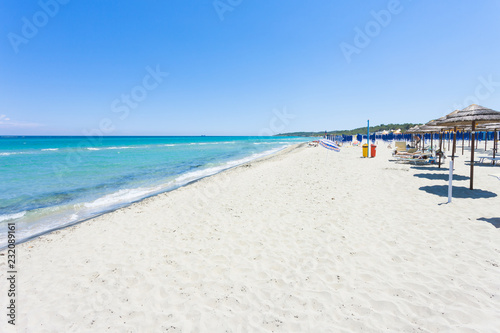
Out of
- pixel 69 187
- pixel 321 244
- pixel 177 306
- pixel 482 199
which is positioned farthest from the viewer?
pixel 69 187

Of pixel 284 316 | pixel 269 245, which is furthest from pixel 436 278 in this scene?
pixel 269 245

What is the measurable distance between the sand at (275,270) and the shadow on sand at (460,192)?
14 centimetres

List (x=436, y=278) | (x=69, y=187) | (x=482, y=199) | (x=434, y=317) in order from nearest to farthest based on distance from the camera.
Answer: (x=434, y=317)
(x=436, y=278)
(x=482, y=199)
(x=69, y=187)

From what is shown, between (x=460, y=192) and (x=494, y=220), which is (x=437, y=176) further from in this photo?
(x=494, y=220)

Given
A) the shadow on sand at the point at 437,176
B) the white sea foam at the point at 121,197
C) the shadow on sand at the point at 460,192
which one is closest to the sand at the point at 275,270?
the shadow on sand at the point at 460,192

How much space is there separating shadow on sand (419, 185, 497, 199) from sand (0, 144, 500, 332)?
0.46 feet

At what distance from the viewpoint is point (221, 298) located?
9.11 feet

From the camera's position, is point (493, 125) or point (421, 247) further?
point (493, 125)

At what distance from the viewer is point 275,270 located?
3.29 m

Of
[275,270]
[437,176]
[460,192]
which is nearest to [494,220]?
[460,192]

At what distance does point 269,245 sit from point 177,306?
5.95ft

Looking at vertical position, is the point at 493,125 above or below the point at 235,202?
above

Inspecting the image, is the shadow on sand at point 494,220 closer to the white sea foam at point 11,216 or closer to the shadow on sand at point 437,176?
the shadow on sand at point 437,176

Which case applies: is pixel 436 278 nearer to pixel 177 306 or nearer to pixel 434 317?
pixel 434 317
